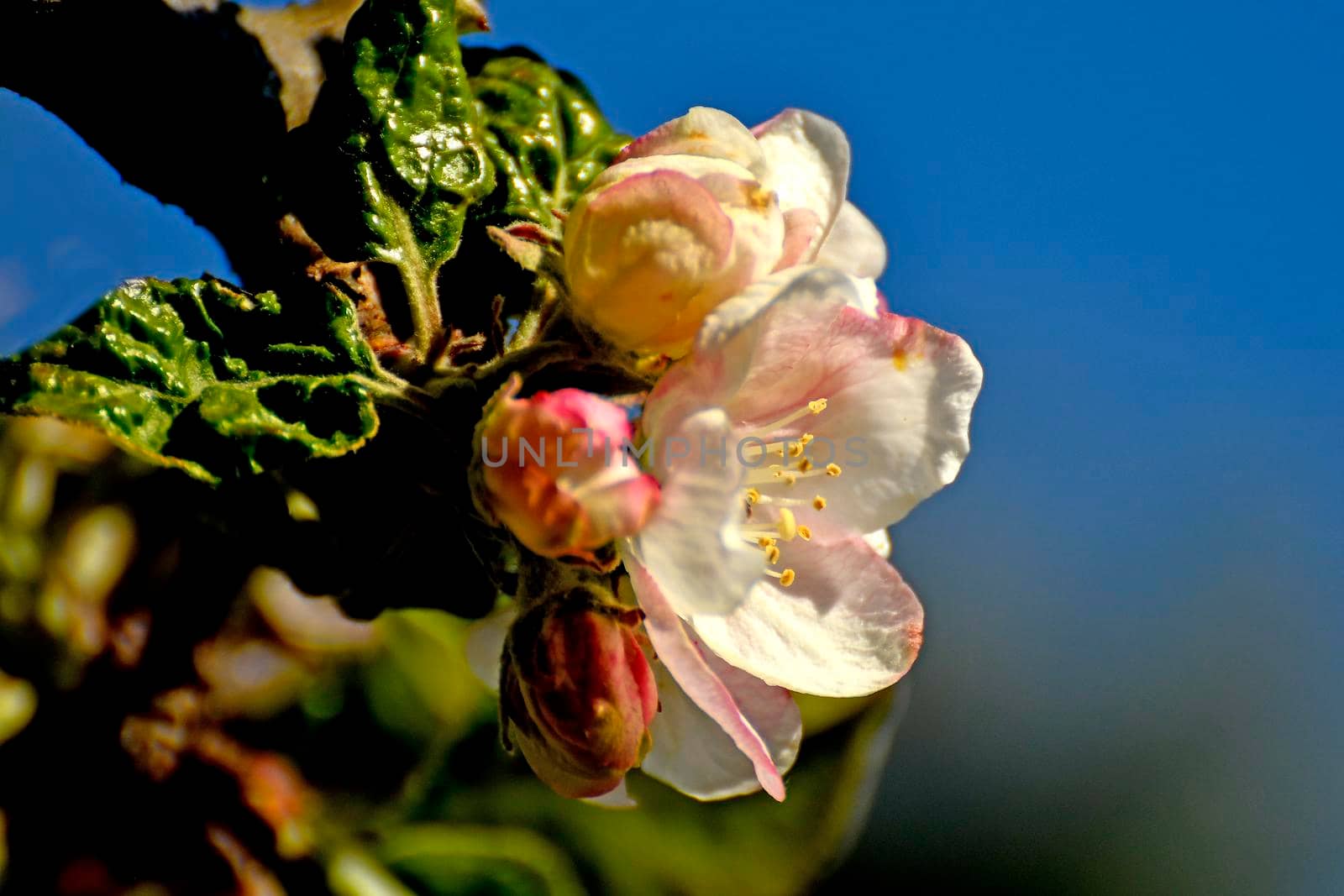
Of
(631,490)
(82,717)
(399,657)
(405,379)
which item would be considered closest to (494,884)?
(399,657)

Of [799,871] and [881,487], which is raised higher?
[881,487]

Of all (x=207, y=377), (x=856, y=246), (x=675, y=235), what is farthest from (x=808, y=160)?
(x=207, y=377)

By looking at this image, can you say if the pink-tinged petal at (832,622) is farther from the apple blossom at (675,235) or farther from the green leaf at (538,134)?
the green leaf at (538,134)

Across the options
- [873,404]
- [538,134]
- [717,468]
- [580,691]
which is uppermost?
[538,134]

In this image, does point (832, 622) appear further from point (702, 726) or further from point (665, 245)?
point (665, 245)

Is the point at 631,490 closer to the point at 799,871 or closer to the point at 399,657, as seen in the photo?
the point at 399,657

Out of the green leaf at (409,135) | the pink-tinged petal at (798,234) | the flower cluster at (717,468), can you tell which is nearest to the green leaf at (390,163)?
the green leaf at (409,135)

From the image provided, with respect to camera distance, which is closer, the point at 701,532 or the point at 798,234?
the point at 701,532
